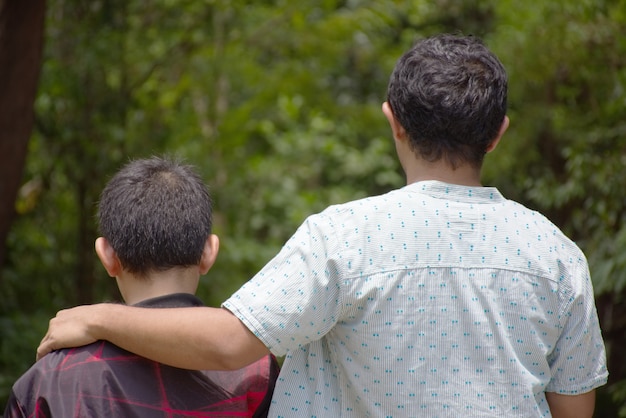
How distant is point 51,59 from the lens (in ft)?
18.5

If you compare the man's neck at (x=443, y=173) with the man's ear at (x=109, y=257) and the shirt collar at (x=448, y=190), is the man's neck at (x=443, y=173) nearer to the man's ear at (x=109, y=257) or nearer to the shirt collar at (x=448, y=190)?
the shirt collar at (x=448, y=190)

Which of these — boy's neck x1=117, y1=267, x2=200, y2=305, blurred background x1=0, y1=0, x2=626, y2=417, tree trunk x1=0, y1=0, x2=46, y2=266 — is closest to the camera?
boy's neck x1=117, y1=267, x2=200, y2=305

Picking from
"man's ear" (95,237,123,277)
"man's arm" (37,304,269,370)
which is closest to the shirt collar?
"man's arm" (37,304,269,370)

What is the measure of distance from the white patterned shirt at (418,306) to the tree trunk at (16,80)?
2966 millimetres

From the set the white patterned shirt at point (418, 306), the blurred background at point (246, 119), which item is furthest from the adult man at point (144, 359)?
the blurred background at point (246, 119)

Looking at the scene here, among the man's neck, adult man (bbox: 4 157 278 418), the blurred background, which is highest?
the man's neck

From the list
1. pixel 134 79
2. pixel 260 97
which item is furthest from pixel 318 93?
pixel 134 79

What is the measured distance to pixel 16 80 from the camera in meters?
4.19

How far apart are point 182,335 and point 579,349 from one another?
0.82 metres

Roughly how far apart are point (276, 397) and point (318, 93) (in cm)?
727

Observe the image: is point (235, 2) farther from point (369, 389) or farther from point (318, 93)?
point (369, 389)

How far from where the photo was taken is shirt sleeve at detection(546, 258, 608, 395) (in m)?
1.75

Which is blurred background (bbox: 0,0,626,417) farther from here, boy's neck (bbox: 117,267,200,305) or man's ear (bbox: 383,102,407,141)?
boy's neck (bbox: 117,267,200,305)

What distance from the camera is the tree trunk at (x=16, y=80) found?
4109mm
